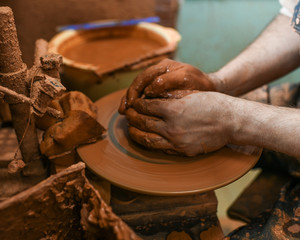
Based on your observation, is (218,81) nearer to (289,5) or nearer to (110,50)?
(289,5)

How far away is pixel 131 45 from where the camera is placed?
2467 mm

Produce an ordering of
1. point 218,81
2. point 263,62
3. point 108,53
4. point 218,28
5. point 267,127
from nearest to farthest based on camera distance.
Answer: point 267,127 → point 218,81 → point 263,62 → point 108,53 → point 218,28

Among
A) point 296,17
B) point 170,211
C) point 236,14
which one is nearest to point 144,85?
point 170,211

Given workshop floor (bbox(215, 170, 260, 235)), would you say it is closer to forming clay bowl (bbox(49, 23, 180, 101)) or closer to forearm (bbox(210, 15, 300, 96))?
forearm (bbox(210, 15, 300, 96))

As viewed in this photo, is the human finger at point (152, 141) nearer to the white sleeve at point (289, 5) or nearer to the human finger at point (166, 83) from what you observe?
the human finger at point (166, 83)

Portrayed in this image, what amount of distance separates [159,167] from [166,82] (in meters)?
0.35

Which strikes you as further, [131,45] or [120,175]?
[131,45]

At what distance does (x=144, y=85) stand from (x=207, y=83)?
0.29 metres

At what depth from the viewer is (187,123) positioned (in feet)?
4.10

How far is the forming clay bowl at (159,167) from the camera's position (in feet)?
3.83

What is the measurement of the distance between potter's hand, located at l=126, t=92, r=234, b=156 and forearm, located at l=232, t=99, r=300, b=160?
0.04 meters

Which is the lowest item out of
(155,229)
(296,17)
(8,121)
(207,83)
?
(155,229)

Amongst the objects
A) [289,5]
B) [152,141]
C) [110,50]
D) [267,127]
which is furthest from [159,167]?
[110,50]

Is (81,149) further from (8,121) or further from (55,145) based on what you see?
(8,121)
